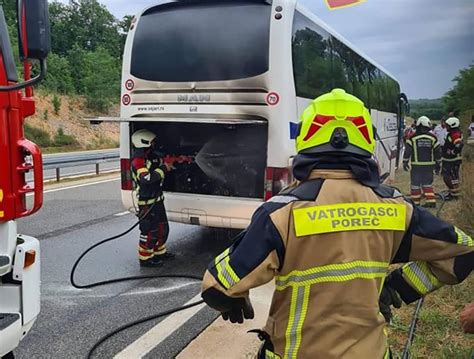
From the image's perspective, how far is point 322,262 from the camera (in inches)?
68.7

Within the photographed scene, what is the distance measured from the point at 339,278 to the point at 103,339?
2685 millimetres

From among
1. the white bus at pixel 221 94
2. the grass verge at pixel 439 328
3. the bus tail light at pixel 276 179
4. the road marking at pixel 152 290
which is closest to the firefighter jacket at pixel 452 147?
the white bus at pixel 221 94

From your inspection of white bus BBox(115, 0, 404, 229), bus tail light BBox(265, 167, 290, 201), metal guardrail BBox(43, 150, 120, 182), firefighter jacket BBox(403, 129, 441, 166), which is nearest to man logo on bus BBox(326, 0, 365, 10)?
white bus BBox(115, 0, 404, 229)

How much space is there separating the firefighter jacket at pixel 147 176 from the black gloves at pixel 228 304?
3.94 m

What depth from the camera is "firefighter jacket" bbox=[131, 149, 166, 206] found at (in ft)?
19.0

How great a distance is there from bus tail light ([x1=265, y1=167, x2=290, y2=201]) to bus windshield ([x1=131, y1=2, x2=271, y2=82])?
1067mm

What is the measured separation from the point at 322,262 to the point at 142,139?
14.5 ft

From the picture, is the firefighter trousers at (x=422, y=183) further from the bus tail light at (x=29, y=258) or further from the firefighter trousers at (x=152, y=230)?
the bus tail light at (x=29, y=258)

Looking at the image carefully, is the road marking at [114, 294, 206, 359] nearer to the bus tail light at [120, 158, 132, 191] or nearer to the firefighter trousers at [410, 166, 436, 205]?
the bus tail light at [120, 158, 132, 191]

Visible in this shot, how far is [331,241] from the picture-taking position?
1742 mm

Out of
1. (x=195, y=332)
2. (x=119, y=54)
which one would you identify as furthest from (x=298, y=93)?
(x=119, y=54)

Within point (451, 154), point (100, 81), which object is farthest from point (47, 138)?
point (451, 154)

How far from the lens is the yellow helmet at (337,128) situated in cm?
179

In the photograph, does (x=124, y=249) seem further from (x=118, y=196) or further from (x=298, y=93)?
(x=118, y=196)
